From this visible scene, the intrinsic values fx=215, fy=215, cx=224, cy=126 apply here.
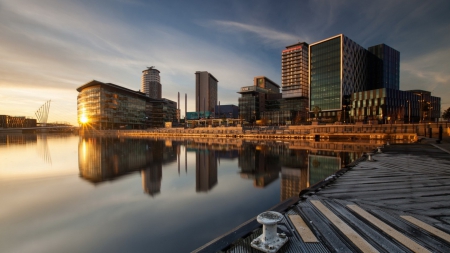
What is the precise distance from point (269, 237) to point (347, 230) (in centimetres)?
208

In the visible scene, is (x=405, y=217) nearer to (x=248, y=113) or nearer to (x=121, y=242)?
(x=121, y=242)

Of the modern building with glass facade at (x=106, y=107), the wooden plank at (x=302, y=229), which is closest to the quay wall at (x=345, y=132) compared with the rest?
the wooden plank at (x=302, y=229)

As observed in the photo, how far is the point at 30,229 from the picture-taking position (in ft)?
26.5

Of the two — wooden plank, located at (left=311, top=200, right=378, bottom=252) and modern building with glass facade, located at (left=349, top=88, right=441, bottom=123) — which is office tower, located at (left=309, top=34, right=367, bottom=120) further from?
wooden plank, located at (left=311, top=200, right=378, bottom=252)

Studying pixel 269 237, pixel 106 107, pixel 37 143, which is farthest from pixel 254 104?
pixel 269 237

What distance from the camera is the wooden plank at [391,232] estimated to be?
428cm

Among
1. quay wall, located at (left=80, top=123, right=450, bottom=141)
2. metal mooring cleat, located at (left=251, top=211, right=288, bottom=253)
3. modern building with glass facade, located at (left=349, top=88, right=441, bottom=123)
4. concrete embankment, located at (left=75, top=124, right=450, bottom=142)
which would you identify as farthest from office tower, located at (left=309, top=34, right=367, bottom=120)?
metal mooring cleat, located at (left=251, top=211, right=288, bottom=253)

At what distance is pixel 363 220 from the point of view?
5699 mm

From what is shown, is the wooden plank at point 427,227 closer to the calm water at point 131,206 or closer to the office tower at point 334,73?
the calm water at point 131,206

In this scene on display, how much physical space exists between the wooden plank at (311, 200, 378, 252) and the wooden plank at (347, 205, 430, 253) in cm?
73

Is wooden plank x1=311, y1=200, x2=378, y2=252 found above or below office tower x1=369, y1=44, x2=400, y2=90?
below

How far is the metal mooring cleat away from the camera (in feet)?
14.1

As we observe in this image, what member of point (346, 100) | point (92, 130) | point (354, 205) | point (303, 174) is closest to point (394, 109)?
point (346, 100)

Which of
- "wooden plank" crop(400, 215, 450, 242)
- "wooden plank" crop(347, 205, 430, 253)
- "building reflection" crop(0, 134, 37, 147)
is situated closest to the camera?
"wooden plank" crop(347, 205, 430, 253)
